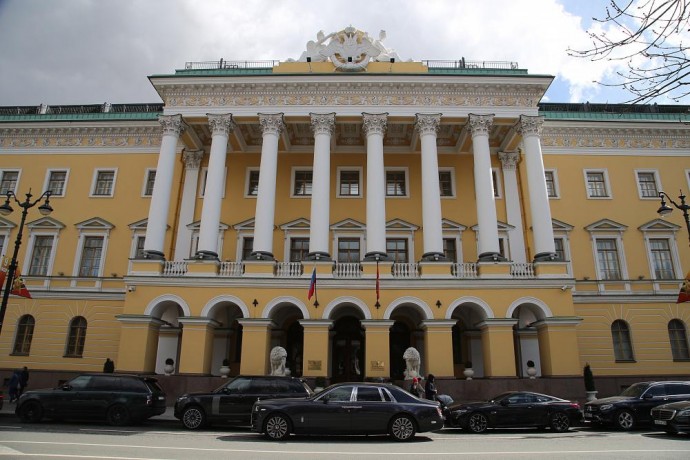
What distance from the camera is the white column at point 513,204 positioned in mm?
27297

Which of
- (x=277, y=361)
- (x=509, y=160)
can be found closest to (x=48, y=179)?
(x=277, y=361)

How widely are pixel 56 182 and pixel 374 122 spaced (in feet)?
66.7

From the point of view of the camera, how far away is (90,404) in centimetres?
1459

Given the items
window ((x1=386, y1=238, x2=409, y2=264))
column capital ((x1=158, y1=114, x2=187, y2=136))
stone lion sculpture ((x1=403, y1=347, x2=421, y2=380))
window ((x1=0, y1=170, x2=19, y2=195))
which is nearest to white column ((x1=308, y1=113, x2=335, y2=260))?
window ((x1=386, y1=238, x2=409, y2=264))

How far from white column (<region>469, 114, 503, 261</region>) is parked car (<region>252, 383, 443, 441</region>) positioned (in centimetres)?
1282

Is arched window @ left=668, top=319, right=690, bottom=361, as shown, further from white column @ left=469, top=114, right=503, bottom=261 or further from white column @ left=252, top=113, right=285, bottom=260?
white column @ left=252, top=113, right=285, bottom=260

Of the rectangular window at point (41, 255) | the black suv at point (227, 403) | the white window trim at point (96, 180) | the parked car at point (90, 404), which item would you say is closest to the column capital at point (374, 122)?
the black suv at point (227, 403)

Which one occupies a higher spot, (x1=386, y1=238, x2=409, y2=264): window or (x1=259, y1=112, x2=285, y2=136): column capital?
(x1=259, y1=112, x2=285, y2=136): column capital

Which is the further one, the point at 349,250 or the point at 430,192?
the point at 349,250

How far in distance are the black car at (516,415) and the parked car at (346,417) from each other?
2.81m

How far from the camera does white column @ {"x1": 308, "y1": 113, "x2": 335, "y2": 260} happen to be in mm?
23828

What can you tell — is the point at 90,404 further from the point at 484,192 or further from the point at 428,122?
the point at 428,122

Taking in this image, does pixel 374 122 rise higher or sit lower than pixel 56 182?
higher

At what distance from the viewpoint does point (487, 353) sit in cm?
2206
